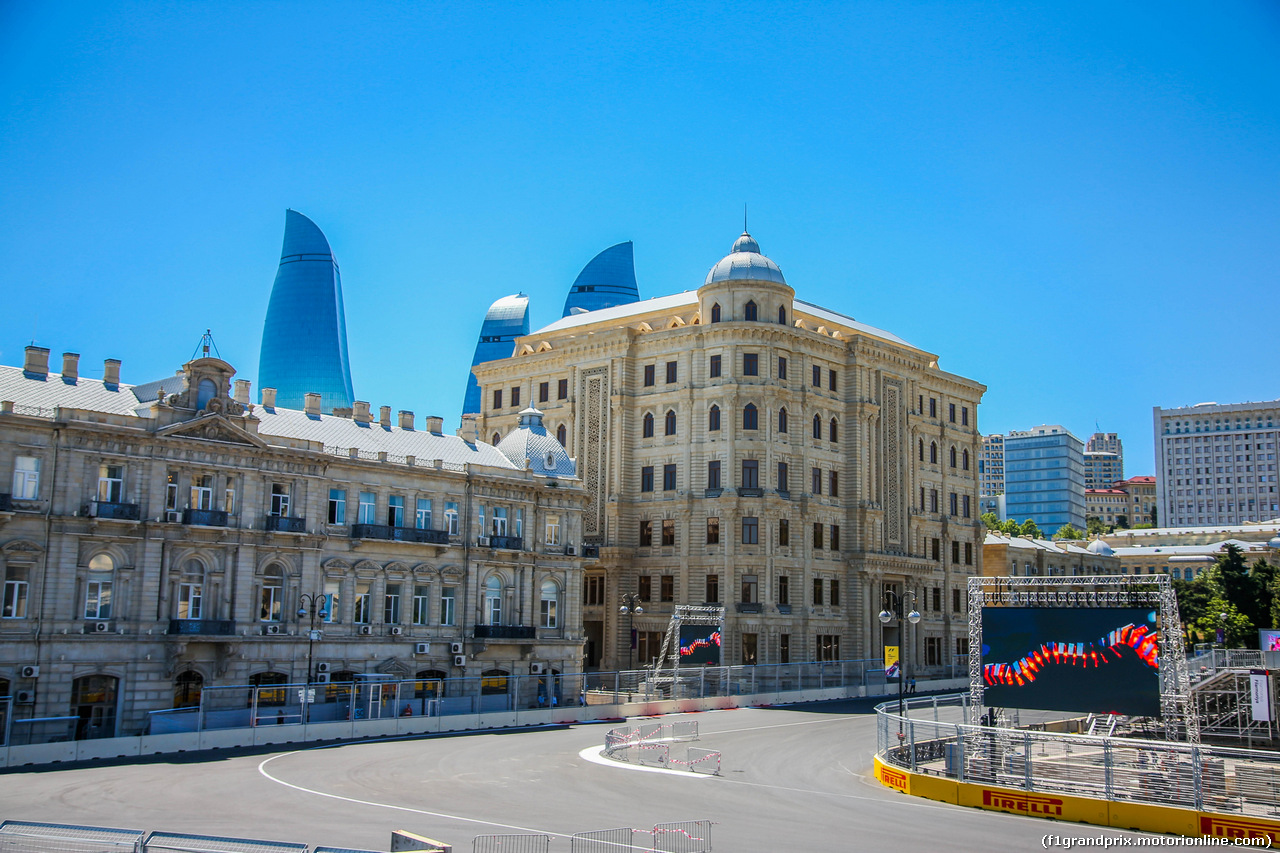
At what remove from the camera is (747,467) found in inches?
3140

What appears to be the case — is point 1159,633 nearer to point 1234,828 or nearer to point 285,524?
point 1234,828

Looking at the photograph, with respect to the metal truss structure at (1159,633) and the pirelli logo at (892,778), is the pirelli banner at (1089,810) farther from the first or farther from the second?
the metal truss structure at (1159,633)

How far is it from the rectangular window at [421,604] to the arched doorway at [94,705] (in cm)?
1538

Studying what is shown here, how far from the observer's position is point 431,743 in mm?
48031

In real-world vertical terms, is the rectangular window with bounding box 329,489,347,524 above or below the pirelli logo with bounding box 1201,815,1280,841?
above

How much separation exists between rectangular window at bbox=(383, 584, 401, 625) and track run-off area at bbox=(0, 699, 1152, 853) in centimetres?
1187

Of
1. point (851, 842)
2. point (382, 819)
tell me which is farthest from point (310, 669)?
point (851, 842)

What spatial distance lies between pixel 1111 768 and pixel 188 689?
38.9 m

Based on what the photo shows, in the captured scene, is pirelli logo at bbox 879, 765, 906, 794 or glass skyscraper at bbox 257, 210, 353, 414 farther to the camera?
glass skyscraper at bbox 257, 210, 353, 414

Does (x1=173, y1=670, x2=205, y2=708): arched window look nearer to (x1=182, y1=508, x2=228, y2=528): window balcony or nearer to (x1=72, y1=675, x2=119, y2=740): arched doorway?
(x1=72, y1=675, x2=119, y2=740): arched doorway

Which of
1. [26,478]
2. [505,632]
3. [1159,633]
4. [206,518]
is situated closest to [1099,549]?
[505,632]

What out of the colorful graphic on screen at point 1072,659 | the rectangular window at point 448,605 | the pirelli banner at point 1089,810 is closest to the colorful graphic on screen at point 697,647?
the rectangular window at point 448,605

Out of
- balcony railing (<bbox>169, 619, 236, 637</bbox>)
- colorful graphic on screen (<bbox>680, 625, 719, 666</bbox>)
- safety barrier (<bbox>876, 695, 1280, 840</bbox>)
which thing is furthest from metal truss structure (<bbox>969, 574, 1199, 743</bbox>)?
balcony railing (<bbox>169, 619, 236, 637</bbox>)

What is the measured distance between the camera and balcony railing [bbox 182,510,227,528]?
51219 millimetres
